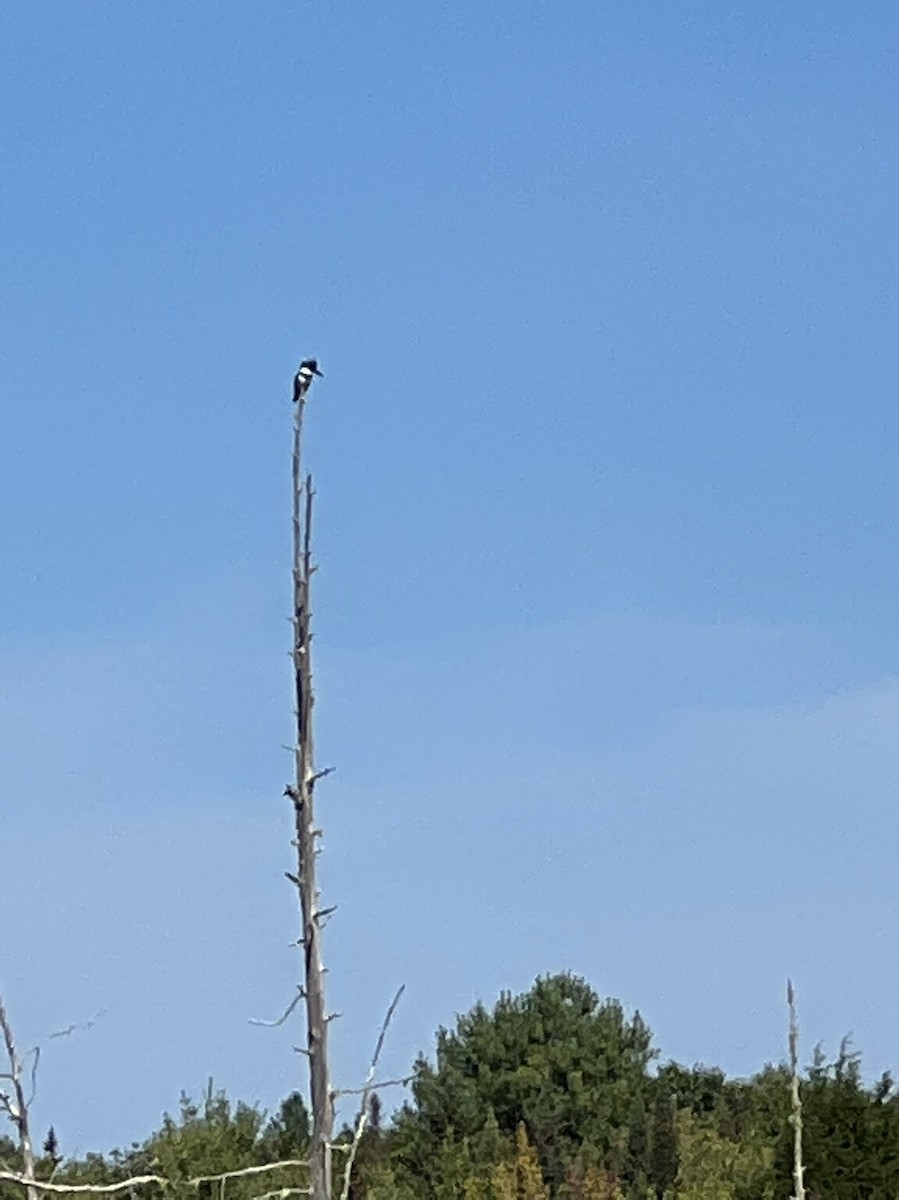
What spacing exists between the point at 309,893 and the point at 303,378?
5.96ft

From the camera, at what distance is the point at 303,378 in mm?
7703

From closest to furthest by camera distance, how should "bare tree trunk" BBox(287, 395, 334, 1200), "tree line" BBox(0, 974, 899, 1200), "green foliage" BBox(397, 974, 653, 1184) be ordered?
1. "bare tree trunk" BBox(287, 395, 334, 1200)
2. "tree line" BBox(0, 974, 899, 1200)
3. "green foliage" BBox(397, 974, 653, 1184)

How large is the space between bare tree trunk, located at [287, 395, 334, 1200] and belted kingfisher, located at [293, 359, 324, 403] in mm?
63

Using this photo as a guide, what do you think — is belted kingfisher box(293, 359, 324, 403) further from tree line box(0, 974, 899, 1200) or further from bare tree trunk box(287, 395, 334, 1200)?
tree line box(0, 974, 899, 1200)

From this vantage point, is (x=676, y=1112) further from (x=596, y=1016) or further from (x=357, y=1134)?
(x=357, y=1134)

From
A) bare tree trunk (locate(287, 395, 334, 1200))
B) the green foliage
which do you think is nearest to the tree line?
the green foliage

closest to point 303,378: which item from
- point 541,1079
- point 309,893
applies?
point 309,893

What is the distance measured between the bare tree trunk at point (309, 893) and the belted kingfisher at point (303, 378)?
0.06m

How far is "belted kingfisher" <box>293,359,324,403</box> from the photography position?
7637 mm

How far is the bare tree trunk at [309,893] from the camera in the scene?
7621mm

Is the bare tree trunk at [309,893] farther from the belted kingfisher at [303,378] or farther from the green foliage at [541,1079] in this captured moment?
the green foliage at [541,1079]

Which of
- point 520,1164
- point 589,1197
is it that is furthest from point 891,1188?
point 589,1197

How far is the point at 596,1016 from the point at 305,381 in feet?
213

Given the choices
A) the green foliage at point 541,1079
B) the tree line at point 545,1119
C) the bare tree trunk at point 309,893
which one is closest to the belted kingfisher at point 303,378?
the bare tree trunk at point 309,893
